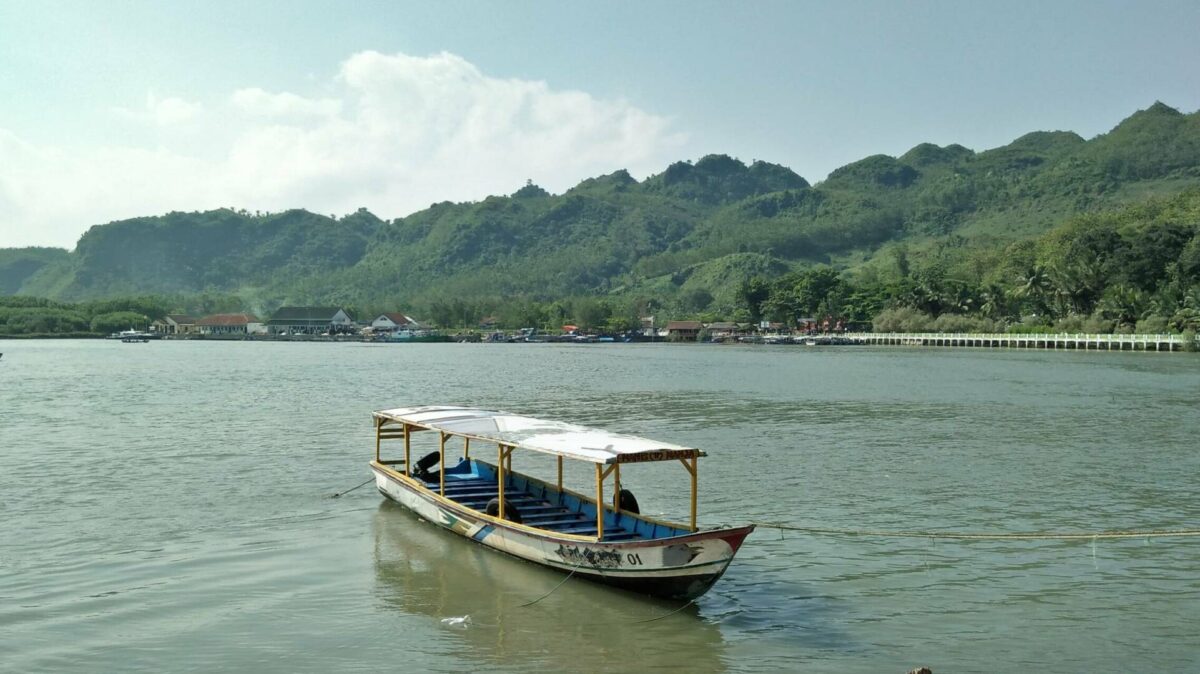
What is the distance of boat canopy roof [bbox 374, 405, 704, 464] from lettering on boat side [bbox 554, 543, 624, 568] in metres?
1.50

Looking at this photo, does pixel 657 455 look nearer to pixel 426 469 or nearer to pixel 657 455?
pixel 657 455

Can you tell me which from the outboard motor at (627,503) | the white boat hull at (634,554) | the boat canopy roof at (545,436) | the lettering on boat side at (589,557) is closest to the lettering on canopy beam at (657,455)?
the boat canopy roof at (545,436)

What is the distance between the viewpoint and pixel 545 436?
1823 cm

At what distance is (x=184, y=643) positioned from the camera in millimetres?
14203

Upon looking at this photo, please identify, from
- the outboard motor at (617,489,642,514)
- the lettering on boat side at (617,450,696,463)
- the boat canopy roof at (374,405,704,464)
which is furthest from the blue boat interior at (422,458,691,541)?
the boat canopy roof at (374,405,704,464)

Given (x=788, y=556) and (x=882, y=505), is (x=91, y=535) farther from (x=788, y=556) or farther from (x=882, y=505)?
(x=882, y=505)

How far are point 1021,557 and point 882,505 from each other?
5.20 meters

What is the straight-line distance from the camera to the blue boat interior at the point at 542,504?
16.9 m

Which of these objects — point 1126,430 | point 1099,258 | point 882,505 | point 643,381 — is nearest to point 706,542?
point 882,505

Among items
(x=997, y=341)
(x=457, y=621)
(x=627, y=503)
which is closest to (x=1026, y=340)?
(x=997, y=341)

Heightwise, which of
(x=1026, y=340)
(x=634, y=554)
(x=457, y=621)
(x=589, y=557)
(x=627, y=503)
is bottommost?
(x=457, y=621)

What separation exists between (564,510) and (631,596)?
13.5 feet

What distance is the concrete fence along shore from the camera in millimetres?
106688

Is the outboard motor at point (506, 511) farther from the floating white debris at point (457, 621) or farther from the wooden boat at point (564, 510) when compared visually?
the floating white debris at point (457, 621)
